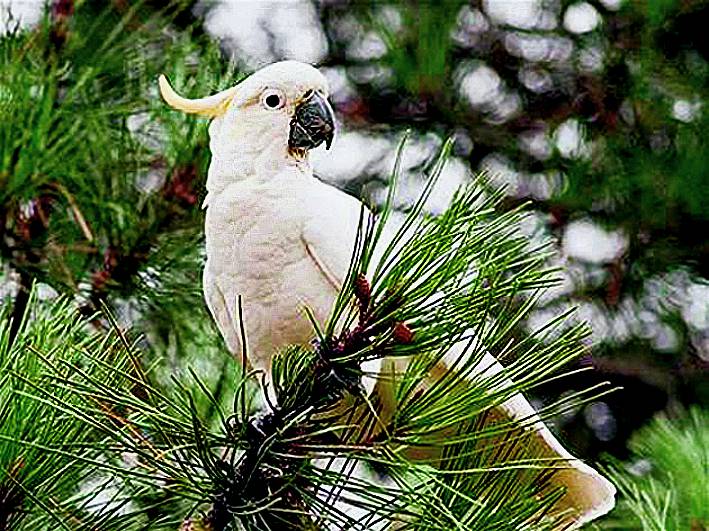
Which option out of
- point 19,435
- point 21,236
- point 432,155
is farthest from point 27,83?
point 432,155

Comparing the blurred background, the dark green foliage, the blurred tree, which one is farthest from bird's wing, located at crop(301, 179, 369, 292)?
the blurred tree

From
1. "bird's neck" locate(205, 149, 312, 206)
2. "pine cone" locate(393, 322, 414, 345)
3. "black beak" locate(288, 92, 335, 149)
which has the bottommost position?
"pine cone" locate(393, 322, 414, 345)

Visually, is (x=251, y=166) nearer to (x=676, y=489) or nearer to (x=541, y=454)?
(x=541, y=454)

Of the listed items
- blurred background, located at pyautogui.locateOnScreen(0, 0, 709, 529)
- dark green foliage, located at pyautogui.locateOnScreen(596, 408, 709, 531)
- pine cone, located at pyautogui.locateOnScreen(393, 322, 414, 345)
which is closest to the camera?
pine cone, located at pyautogui.locateOnScreen(393, 322, 414, 345)

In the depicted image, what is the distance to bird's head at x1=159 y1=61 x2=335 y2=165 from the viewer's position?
17.9 inches

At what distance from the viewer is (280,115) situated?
0.46m

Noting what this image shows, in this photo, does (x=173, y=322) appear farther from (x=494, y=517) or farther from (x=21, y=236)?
(x=494, y=517)

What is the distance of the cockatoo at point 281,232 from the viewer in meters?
0.43

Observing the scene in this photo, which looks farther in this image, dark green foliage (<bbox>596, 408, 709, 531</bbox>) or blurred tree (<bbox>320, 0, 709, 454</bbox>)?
blurred tree (<bbox>320, 0, 709, 454</bbox>)

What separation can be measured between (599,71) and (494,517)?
957 mm

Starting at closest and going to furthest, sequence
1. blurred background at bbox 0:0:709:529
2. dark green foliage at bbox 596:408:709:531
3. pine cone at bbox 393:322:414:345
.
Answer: pine cone at bbox 393:322:414:345
dark green foliage at bbox 596:408:709:531
blurred background at bbox 0:0:709:529

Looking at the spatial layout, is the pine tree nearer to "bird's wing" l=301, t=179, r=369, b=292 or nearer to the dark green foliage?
"bird's wing" l=301, t=179, r=369, b=292

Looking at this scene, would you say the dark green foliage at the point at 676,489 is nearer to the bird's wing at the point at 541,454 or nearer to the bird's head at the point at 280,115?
the bird's wing at the point at 541,454

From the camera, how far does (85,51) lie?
0.84m
